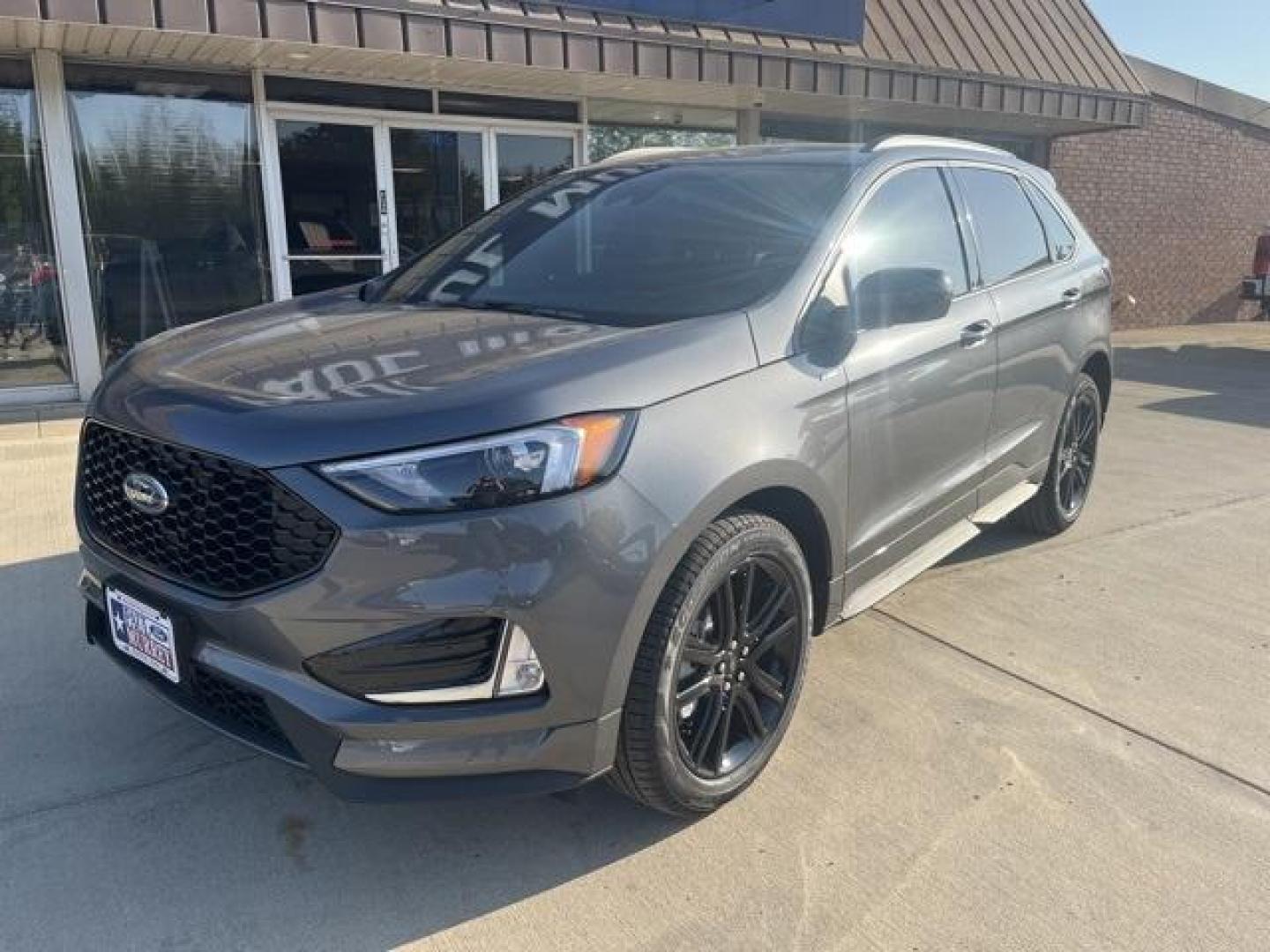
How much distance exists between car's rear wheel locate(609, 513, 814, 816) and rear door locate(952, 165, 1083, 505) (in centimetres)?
159

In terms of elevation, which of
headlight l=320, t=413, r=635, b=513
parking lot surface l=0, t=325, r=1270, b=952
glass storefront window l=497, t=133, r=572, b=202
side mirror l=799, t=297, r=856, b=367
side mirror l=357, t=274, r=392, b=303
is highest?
glass storefront window l=497, t=133, r=572, b=202

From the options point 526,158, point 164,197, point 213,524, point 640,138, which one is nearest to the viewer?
point 213,524

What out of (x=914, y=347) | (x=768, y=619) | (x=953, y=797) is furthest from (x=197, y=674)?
(x=914, y=347)

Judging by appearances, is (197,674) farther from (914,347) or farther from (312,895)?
(914,347)

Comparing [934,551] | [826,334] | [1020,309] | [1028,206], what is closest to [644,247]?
[826,334]

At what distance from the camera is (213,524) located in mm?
2207

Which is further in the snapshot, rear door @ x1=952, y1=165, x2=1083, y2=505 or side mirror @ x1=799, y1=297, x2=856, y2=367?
rear door @ x1=952, y1=165, x2=1083, y2=505

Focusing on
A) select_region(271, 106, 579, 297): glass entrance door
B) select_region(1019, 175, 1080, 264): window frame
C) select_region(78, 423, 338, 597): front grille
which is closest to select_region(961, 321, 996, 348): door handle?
select_region(1019, 175, 1080, 264): window frame

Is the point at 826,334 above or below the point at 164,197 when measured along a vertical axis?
below

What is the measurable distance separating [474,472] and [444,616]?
1.00 feet

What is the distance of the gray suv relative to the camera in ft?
6.82

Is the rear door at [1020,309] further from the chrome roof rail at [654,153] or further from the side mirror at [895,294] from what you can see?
the chrome roof rail at [654,153]

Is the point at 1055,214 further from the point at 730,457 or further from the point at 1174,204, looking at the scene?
the point at 1174,204

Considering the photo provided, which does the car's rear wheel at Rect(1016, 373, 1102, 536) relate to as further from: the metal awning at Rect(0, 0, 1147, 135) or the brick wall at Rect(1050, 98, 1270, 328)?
the brick wall at Rect(1050, 98, 1270, 328)
